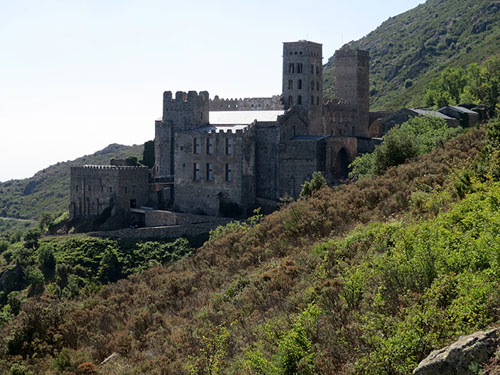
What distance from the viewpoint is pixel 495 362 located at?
1001cm

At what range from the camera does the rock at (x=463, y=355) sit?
1020 centimetres

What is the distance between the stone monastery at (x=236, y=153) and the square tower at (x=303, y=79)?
10 centimetres

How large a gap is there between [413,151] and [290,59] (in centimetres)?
3567

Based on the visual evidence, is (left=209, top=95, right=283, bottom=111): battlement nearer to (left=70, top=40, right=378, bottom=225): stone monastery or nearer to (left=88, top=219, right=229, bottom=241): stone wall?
(left=70, top=40, right=378, bottom=225): stone monastery

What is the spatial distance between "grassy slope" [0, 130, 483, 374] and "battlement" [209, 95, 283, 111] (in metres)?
37.6

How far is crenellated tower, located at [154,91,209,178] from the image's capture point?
61812 millimetres

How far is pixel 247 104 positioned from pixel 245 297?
52490 millimetres

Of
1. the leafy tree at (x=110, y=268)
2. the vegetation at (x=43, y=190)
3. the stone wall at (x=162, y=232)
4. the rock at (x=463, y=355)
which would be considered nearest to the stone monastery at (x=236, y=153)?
the stone wall at (x=162, y=232)

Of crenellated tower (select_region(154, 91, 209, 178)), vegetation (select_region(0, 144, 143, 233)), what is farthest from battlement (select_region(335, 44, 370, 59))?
vegetation (select_region(0, 144, 143, 233))

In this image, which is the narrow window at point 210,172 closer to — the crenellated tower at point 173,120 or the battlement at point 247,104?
the crenellated tower at point 173,120

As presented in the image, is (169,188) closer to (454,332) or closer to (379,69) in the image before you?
(454,332)

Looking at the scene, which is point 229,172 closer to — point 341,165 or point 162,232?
point 162,232

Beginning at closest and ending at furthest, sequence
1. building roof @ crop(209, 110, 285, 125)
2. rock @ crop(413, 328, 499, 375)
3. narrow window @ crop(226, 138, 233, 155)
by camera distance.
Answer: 1. rock @ crop(413, 328, 499, 375)
2. narrow window @ crop(226, 138, 233, 155)
3. building roof @ crop(209, 110, 285, 125)

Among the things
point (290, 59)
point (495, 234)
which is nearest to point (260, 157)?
point (290, 59)
